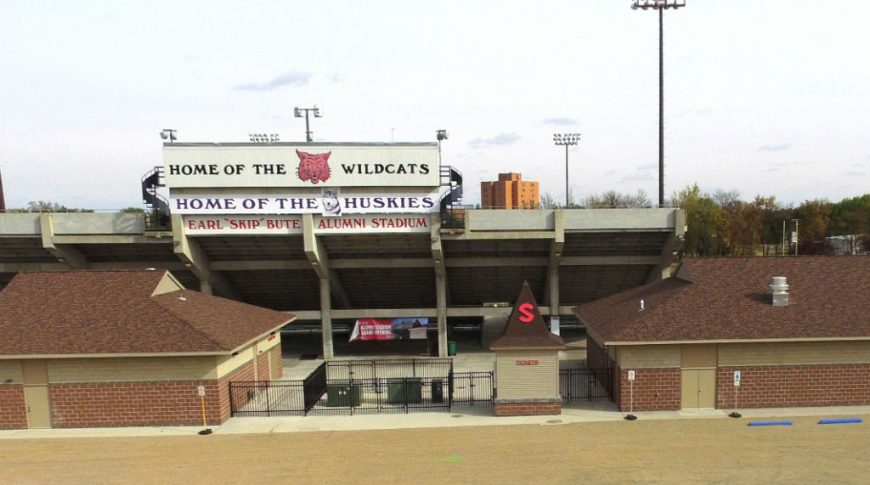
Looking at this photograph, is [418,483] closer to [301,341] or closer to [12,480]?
[12,480]

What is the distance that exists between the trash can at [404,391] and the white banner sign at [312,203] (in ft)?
30.4

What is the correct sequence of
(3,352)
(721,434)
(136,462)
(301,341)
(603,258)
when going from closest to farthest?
(136,462)
(721,434)
(3,352)
(603,258)
(301,341)

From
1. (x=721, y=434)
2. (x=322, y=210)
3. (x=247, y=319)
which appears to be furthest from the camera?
(x=322, y=210)

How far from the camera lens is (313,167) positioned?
24953mm

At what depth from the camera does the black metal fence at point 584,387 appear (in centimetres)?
1977

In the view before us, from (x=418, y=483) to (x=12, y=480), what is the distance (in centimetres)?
1151

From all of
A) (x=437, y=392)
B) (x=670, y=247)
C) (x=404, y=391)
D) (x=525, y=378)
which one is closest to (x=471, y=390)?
(x=437, y=392)

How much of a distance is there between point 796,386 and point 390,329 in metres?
19.4

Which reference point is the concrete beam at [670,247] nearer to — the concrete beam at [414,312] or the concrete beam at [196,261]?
the concrete beam at [414,312]

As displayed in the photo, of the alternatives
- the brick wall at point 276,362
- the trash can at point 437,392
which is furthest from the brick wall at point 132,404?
the trash can at point 437,392

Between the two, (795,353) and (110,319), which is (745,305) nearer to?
(795,353)

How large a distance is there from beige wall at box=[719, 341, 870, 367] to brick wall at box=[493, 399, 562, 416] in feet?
21.2

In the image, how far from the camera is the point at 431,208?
25.2 meters

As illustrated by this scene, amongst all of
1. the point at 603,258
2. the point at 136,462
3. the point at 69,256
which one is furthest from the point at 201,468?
the point at 603,258
